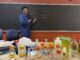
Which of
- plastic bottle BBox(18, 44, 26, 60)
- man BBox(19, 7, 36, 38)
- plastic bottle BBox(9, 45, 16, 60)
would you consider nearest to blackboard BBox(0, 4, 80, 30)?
man BBox(19, 7, 36, 38)

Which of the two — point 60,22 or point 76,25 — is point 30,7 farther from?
point 76,25

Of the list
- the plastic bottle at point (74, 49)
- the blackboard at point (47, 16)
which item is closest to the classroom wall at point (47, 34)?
the blackboard at point (47, 16)

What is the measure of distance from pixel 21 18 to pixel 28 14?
0.23 meters

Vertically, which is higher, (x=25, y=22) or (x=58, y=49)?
(x=58, y=49)

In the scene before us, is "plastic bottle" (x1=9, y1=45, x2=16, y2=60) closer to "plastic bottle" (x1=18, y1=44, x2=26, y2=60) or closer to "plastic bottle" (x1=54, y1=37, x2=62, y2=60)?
"plastic bottle" (x1=18, y1=44, x2=26, y2=60)

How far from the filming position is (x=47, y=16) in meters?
4.38

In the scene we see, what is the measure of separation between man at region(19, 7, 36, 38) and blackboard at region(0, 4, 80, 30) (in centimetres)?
11

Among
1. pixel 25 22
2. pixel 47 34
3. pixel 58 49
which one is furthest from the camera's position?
pixel 47 34

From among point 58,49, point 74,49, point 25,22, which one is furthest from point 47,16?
point 58,49

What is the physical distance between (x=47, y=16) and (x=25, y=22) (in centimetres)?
58

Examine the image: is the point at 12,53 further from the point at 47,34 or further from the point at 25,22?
the point at 47,34

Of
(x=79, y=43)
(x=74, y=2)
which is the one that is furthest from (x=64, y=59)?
(x=74, y=2)

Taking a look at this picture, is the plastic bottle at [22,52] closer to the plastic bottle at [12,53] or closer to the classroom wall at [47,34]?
the plastic bottle at [12,53]

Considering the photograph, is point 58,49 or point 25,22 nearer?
point 58,49
